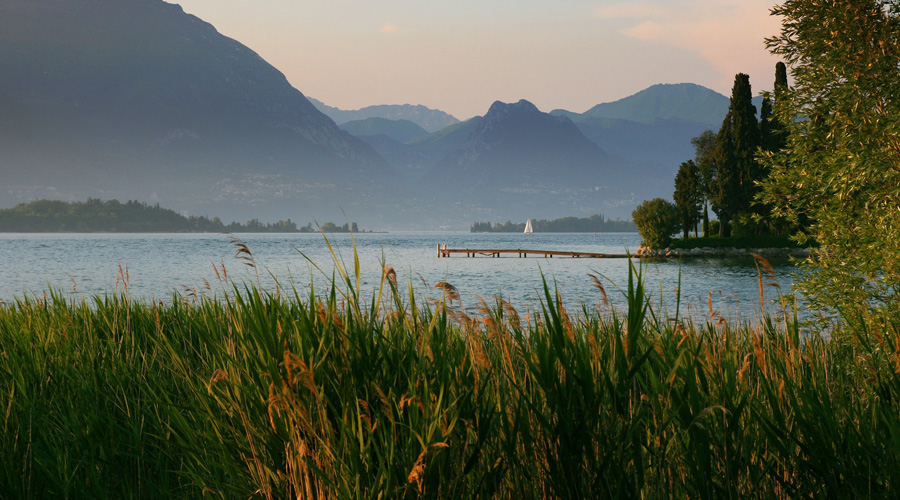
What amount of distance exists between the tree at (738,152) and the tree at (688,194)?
206 inches

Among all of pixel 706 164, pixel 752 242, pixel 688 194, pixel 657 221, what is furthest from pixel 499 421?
pixel 706 164

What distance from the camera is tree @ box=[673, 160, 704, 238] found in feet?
199

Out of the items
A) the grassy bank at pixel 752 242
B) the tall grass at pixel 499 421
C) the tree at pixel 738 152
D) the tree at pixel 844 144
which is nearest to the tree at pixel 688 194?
the grassy bank at pixel 752 242

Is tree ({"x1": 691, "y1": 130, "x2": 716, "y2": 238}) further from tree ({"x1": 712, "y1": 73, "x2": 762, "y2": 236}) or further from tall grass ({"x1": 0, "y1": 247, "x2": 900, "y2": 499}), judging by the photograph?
tall grass ({"x1": 0, "y1": 247, "x2": 900, "y2": 499})

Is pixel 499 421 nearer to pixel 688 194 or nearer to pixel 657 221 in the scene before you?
pixel 657 221

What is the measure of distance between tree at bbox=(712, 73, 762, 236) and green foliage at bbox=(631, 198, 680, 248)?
6312 millimetres

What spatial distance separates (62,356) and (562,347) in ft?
14.7

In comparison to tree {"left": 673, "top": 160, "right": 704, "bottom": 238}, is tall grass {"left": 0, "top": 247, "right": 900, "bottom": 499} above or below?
below

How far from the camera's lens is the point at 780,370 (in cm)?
292

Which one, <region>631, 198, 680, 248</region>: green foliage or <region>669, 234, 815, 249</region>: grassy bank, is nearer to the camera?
<region>669, 234, 815, 249</region>: grassy bank

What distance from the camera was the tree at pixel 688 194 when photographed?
6072 centimetres

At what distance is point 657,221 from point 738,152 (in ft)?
34.1

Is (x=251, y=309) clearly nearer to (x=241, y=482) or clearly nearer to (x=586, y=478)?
(x=241, y=482)

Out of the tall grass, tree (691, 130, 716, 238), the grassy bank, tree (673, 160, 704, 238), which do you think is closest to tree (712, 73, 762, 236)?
tree (691, 130, 716, 238)
